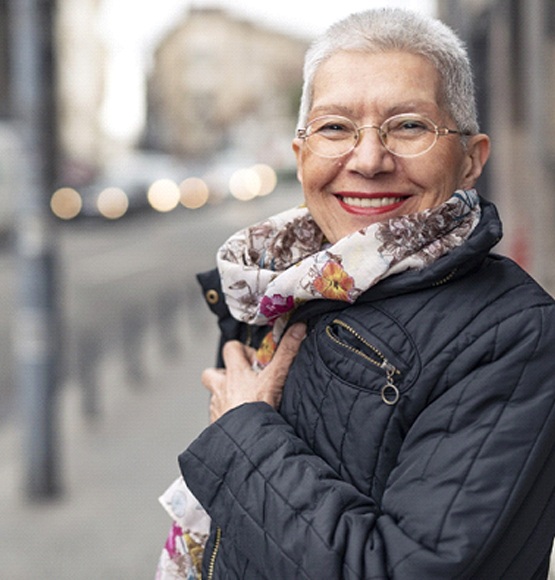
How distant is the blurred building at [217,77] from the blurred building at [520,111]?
6959cm

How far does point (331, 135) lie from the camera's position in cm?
156

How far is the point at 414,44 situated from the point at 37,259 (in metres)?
4.43

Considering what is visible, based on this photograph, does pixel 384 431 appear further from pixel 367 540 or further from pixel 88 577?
pixel 88 577

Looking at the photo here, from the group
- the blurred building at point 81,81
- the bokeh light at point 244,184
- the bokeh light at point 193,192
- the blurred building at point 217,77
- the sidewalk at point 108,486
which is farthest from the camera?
the blurred building at point 217,77

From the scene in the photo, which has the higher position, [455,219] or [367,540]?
[455,219]

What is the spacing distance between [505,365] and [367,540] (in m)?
0.31

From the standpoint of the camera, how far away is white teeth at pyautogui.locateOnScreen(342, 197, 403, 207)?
5.07 feet

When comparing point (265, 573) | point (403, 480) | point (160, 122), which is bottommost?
point (265, 573)

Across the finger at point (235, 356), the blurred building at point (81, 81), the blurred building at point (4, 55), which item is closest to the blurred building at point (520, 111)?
the finger at point (235, 356)

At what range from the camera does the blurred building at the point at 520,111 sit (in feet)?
24.7

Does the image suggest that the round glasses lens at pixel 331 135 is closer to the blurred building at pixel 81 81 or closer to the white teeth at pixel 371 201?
the white teeth at pixel 371 201

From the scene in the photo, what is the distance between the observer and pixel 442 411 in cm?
138

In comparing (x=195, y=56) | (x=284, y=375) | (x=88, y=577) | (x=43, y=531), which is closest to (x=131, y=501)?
(x=43, y=531)

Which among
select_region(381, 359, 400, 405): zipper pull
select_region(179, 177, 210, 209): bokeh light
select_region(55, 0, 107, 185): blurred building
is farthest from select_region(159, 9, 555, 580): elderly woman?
select_region(55, 0, 107, 185): blurred building
